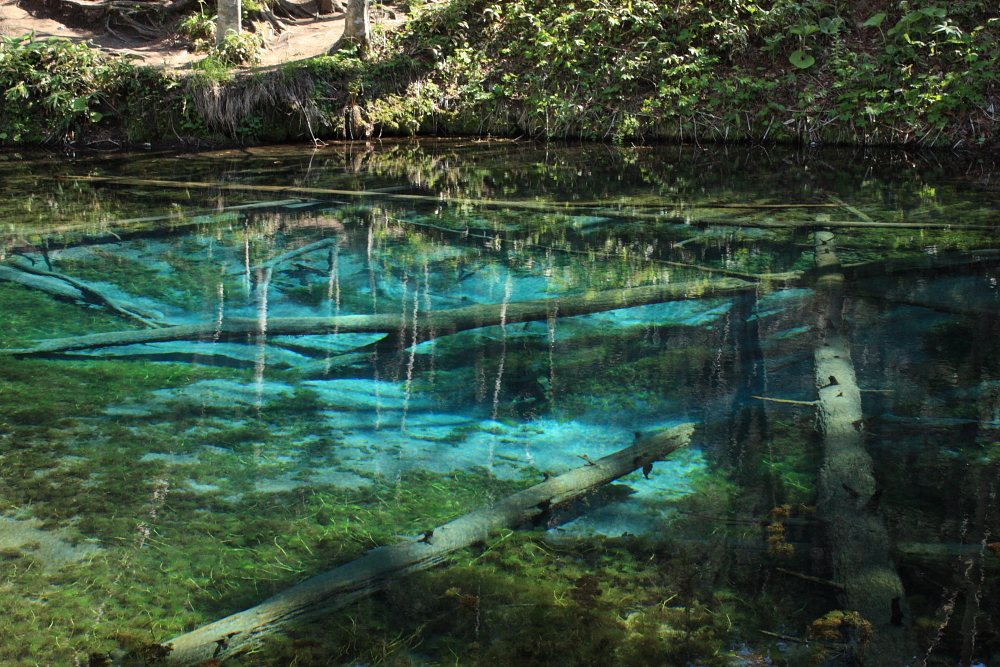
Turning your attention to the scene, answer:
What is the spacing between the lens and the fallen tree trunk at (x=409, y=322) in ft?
14.1

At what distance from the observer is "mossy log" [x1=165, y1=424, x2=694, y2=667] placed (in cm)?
216

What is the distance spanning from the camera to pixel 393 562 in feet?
8.04

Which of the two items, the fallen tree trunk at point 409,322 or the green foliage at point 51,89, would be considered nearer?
the fallen tree trunk at point 409,322

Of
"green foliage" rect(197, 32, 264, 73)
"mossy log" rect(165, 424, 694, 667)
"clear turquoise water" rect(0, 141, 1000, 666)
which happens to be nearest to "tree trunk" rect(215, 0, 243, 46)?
"green foliage" rect(197, 32, 264, 73)

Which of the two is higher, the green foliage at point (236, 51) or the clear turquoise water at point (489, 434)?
the green foliage at point (236, 51)

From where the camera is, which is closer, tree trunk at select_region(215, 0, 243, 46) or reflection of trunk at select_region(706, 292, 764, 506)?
reflection of trunk at select_region(706, 292, 764, 506)

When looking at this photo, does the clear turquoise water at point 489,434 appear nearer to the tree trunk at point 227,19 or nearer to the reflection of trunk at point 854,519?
the reflection of trunk at point 854,519

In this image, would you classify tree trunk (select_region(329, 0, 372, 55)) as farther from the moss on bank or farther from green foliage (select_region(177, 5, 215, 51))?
green foliage (select_region(177, 5, 215, 51))

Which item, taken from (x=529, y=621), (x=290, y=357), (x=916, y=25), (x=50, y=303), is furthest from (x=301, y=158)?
(x=529, y=621)

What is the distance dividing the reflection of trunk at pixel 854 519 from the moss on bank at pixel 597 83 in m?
8.31

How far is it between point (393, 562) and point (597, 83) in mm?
11051

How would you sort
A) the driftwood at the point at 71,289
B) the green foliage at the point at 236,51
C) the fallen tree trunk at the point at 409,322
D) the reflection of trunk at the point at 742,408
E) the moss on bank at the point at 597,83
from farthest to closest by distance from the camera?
the green foliage at the point at 236,51 < the moss on bank at the point at 597,83 < the driftwood at the point at 71,289 < the fallen tree trunk at the point at 409,322 < the reflection of trunk at the point at 742,408

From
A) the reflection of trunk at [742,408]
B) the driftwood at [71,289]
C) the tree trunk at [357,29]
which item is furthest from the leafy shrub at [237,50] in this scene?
the reflection of trunk at [742,408]

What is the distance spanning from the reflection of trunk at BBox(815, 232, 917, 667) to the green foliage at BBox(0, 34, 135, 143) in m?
11.6
